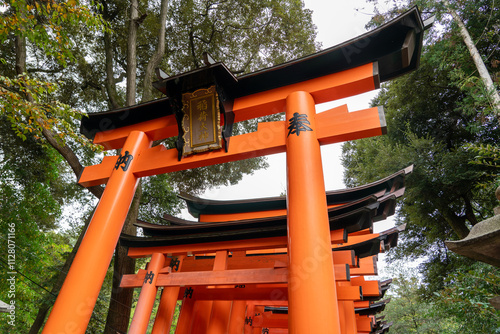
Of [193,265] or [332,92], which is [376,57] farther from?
[193,265]

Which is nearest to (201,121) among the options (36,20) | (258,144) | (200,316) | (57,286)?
(258,144)

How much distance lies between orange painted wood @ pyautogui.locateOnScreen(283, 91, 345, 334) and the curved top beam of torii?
29.6 inches

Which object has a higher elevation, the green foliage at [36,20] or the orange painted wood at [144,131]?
the green foliage at [36,20]

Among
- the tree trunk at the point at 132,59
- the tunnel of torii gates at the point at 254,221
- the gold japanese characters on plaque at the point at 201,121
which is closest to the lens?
the tunnel of torii gates at the point at 254,221

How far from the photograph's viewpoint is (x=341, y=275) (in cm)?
344

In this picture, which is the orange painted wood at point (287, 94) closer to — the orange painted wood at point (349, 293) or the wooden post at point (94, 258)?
the wooden post at point (94, 258)

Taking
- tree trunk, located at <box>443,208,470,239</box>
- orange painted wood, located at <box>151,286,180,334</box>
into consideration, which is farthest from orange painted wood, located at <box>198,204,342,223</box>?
tree trunk, located at <box>443,208,470,239</box>

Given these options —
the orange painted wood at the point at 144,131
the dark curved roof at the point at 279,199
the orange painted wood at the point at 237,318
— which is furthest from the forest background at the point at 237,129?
the orange painted wood at the point at 237,318

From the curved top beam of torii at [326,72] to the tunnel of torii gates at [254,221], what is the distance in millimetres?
15

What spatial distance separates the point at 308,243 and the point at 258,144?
1581mm

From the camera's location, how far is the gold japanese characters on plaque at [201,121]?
407 cm

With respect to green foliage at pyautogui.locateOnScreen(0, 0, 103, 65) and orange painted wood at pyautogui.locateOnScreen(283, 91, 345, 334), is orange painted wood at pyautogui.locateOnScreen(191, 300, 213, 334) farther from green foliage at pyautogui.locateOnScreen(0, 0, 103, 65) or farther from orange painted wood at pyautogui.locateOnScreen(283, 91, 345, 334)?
green foliage at pyautogui.locateOnScreen(0, 0, 103, 65)

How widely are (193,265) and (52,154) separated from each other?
7.73 meters

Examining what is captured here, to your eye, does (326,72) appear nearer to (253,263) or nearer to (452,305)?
(253,263)
